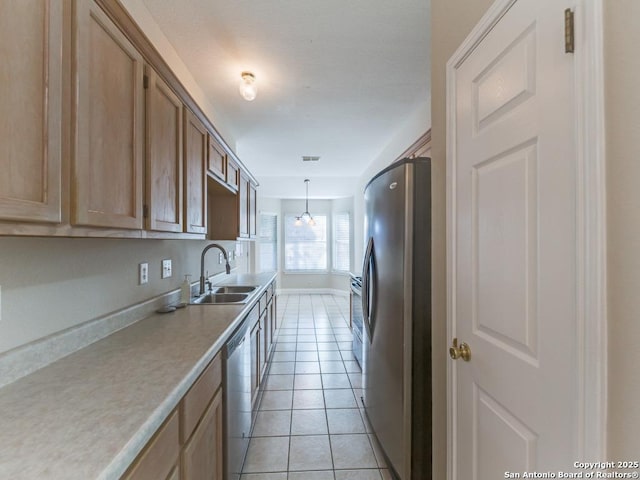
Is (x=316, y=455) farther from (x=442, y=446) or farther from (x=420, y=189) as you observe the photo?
(x=420, y=189)

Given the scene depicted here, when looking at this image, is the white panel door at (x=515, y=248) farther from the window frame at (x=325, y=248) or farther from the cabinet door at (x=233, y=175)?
the window frame at (x=325, y=248)

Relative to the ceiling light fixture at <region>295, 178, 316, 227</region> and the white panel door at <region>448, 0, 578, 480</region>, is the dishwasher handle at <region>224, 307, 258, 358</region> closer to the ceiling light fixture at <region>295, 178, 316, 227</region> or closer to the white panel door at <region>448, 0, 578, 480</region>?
the white panel door at <region>448, 0, 578, 480</region>

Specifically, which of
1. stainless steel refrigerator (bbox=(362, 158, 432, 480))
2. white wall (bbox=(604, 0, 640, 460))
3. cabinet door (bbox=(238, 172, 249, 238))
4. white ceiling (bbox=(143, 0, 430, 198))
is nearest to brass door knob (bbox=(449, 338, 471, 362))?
stainless steel refrigerator (bbox=(362, 158, 432, 480))

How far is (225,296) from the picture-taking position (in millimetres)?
2625

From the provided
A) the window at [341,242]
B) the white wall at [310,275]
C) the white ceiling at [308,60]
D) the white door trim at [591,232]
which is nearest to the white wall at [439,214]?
the white ceiling at [308,60]

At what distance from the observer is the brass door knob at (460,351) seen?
1101 mm

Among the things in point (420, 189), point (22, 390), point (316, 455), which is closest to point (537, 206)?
point (420, 189)

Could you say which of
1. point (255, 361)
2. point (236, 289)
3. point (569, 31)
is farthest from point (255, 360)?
point (569, 31)

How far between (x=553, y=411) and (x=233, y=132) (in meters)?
3.83

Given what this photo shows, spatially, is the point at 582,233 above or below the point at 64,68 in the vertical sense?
below

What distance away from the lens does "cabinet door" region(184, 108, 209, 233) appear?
170 centimetres

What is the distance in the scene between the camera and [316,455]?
74.3 inches

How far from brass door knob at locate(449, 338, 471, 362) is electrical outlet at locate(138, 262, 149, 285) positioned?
172cm

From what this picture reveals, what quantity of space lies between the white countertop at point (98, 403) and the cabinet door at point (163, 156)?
556 millimetres
